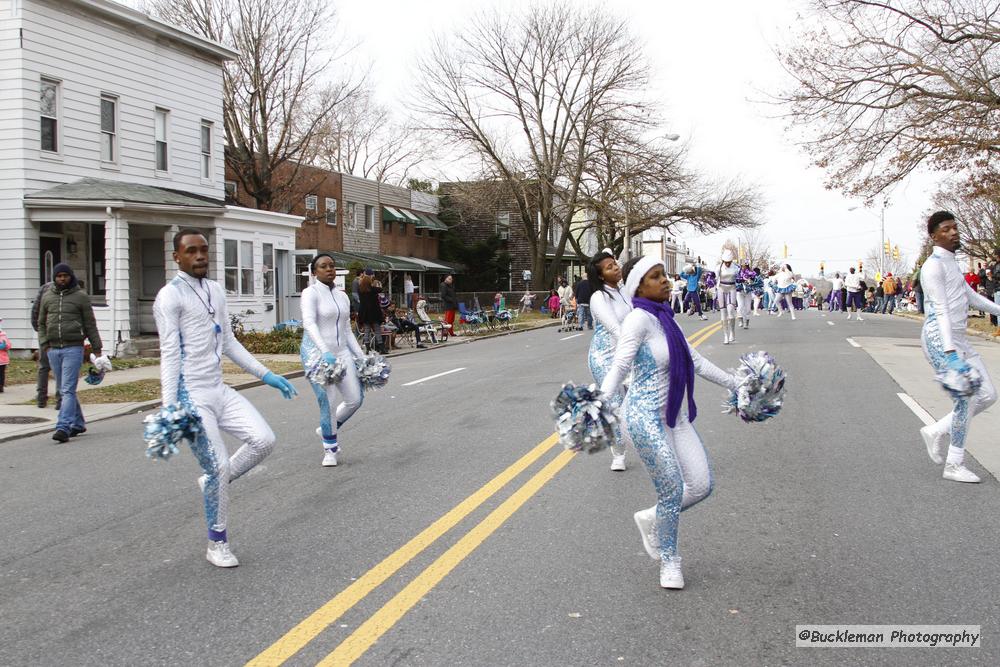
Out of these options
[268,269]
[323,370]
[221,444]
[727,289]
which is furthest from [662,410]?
[268,269]

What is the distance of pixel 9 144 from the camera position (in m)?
20.7

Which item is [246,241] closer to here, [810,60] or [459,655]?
[810,60]

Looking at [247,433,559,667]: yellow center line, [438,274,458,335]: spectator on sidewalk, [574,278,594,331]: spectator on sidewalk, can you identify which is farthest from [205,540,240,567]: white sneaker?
[438,274,458,335]: spectator on sidewalk

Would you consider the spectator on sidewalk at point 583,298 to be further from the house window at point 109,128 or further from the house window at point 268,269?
the house window at point 109,128

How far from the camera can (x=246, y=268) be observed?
1022 inches

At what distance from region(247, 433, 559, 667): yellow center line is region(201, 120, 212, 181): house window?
71.5 feet

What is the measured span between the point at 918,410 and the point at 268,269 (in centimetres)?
1998

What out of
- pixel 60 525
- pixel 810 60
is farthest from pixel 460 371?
pixel 810 60

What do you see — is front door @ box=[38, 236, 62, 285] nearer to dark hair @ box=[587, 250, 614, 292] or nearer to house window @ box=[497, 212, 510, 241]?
dark hair @ box=[587, 250, 614, 292]

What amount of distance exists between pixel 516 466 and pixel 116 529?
10.3 feet

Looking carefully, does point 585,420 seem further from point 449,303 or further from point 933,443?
point 449,303

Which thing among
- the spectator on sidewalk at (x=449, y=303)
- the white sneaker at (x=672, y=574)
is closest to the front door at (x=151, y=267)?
the spectator on sidewalk at (x=449, y=303)

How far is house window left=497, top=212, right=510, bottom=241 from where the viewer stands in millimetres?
58481

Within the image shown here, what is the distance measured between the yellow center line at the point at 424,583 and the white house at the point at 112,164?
1623 centimetres
